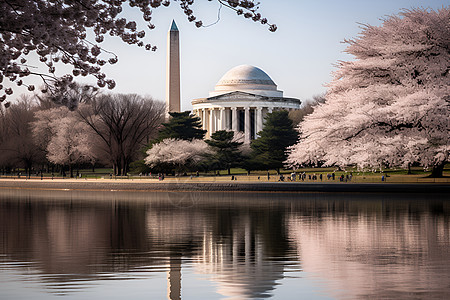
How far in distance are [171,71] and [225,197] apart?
148ft

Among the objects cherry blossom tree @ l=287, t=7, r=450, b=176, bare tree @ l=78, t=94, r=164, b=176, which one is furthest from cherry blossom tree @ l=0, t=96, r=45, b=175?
cherry blossom tree @ l=287, t=7, r=450, b=176

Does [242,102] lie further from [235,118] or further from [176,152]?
[176,152]

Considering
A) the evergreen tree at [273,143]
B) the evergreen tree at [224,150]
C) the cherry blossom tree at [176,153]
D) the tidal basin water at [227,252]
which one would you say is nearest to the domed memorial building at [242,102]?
the evergreen tree at [224,150]

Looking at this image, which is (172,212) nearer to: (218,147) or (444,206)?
(444,206)

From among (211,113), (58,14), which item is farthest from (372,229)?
(211,113)

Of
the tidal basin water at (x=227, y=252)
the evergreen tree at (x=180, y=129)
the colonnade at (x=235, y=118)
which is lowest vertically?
the tidal basin water at (x=227, y=252)

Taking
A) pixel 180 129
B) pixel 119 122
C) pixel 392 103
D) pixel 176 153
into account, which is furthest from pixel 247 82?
pixel 392 103

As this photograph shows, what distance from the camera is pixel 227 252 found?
781 inches

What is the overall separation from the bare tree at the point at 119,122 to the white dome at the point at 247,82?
131 feet

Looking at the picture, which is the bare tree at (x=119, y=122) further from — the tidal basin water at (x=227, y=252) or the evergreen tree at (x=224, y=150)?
the tidal basin water at (x=227, y=252)

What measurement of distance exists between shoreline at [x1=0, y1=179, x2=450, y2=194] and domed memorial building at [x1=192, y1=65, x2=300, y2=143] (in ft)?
203

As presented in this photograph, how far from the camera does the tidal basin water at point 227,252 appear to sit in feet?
44.5

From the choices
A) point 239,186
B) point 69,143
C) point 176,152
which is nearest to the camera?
point 239,186

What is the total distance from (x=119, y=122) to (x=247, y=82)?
48631 mm
